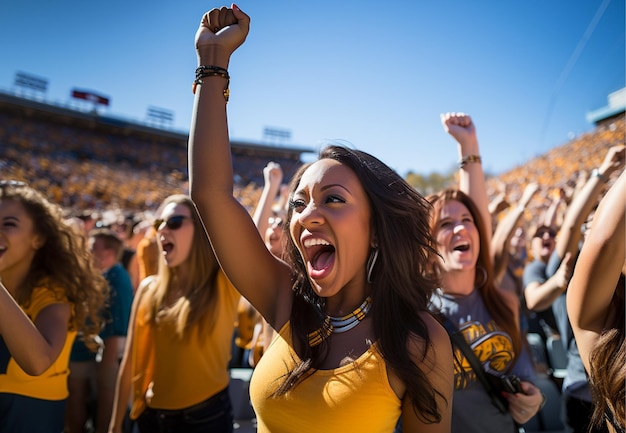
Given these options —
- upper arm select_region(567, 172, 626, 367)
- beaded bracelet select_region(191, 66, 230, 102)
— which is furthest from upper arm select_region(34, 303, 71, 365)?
upper arm select_region(567, 172, 626, 367)

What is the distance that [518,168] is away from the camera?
3080 centimetres

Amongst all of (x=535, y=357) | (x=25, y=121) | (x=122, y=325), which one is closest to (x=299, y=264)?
(x=122, y=325)

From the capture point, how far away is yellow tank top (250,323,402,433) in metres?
1.13

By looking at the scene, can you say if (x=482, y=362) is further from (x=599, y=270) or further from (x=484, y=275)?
(x=599, y=270)

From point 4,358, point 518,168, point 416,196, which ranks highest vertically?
point 518,168

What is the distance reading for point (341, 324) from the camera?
134cm

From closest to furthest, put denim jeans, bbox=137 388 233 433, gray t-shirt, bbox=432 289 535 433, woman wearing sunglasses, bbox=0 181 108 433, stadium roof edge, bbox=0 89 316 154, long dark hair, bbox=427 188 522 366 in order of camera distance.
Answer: woman wearing sunglasses, bbox=0 181 108 433
gray t-shirt, bbox=432 289 535 433
long dark hair, bbox=427 188 522 366
denim jeans, bbox=137 388 233 433
stadium roof edge, bbox=0 89 316 154

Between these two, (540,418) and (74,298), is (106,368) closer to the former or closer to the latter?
(74,298)

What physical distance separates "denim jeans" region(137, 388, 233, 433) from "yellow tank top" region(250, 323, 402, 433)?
Result: 1063 mm

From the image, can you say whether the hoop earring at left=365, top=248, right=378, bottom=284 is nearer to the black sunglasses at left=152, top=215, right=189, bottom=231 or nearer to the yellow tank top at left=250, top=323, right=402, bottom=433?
the yellow tank top at left=250, top=323, right=402, bottom=433

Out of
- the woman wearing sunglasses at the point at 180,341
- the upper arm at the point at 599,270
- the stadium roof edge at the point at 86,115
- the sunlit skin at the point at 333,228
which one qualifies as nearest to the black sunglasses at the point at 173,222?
the woman wearing sunglasses at the point at 180,341

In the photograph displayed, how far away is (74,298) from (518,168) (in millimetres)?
33616

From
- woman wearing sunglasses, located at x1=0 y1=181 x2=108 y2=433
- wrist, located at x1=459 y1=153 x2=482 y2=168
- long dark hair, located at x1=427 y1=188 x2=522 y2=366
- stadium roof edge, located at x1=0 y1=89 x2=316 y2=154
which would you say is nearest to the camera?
woman wearing sunglasses, located at x1=0 y1=181 x2=108 y2=433

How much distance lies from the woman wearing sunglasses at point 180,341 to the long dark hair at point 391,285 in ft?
3.21
